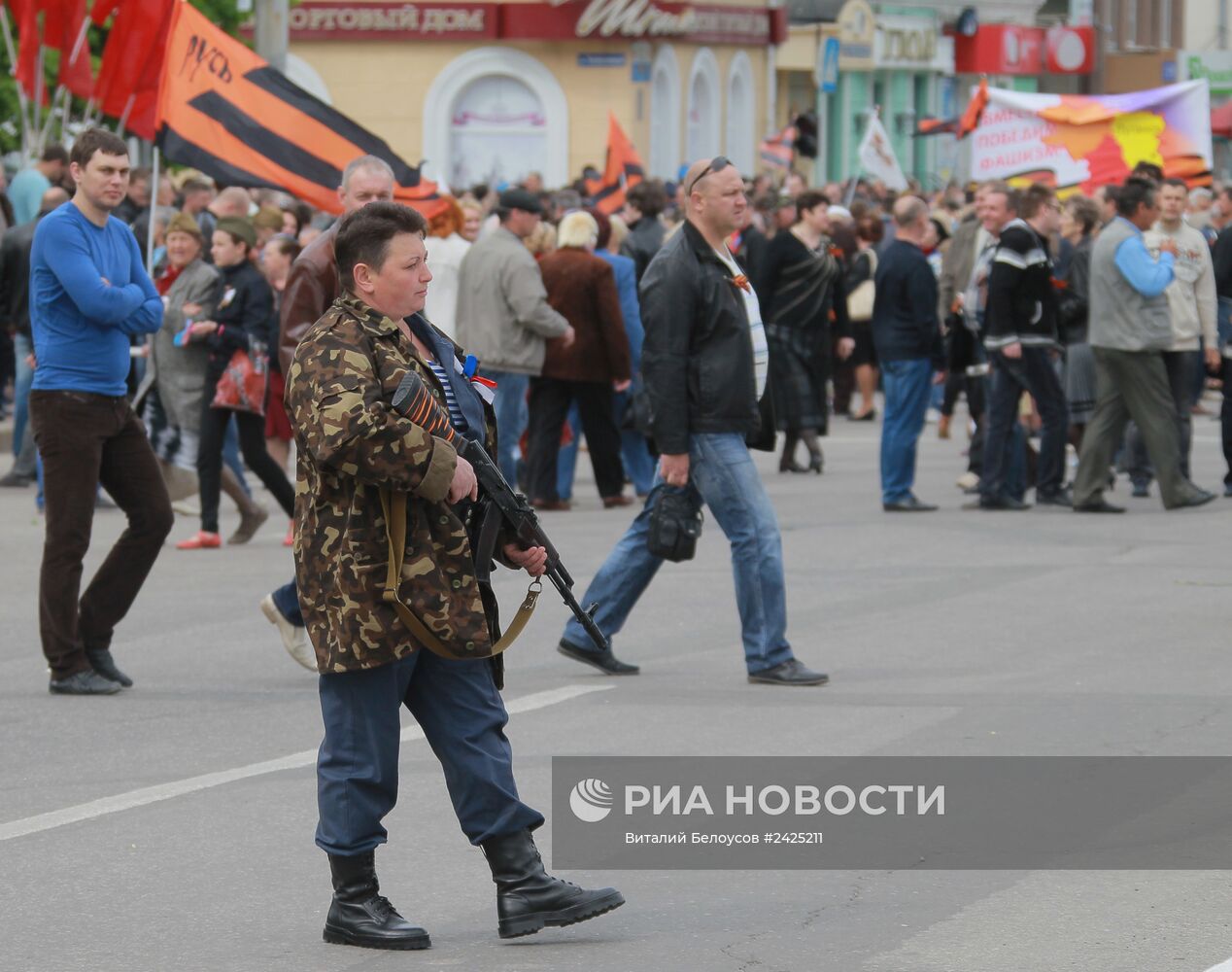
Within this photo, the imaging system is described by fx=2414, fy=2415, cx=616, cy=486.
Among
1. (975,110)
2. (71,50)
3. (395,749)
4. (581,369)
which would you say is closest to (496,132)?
(975,110)

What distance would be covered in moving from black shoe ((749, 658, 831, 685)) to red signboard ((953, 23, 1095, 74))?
2091 inches

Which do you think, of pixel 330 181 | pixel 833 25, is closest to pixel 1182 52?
pixel 833 25

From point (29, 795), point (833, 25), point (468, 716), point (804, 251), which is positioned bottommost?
point (29, 795)

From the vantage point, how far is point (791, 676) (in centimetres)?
862

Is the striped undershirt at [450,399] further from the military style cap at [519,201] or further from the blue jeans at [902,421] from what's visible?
the blue jeans at [902,421]

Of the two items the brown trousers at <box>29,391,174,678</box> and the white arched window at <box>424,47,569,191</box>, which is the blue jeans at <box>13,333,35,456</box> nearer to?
the brown trousers at <box>29,391,174,678</box>

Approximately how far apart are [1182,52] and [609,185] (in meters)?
46.0

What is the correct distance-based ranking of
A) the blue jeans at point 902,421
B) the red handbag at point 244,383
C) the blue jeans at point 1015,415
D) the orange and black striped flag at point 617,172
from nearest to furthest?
the red handbag at point 244,383, the blue jeans at point 1015,415, the blue jeans at point 902,421, the orange and black striped flag at point 617,172

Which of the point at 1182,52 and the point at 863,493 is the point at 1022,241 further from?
the point at 1182,52

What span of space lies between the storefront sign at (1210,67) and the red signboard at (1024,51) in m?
2.97

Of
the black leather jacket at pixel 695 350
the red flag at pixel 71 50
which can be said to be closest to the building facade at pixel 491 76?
the red flag at pixel 71 50

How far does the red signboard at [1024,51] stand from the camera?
6031 cm

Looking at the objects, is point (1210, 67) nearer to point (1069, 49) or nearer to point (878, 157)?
point (1069, 49)

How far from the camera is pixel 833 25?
53969 mm
